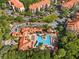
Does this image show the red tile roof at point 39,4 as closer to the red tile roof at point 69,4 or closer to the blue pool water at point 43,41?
the red tile roof at point 69,4

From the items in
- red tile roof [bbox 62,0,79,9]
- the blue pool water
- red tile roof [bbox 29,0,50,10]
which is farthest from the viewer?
red tile roof [bbox 62,0,79,9]

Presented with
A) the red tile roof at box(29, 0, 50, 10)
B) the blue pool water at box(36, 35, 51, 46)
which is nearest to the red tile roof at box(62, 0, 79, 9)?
the red tile roof at box(29, 0, 50, 10)

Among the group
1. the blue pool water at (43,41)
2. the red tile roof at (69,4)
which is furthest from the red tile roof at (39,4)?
the blue pool water at (43,41)

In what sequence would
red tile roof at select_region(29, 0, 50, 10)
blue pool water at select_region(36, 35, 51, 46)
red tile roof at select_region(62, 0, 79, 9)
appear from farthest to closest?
red tile roof at select_region(62, 0, 79, 9)
red tile roof at select_region(29, 0, 50, 10)
blue pool water at select_region(36, 35, 51, 46)

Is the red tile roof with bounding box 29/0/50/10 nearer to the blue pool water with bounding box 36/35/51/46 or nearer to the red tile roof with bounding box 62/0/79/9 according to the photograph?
the red tile roof with bounding box 62/0/79/9

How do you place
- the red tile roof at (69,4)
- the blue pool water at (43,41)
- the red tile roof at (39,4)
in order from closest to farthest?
the blue pool water at (43,41) → the red tile roof at (39,4) → the red tile roof at (69,4)

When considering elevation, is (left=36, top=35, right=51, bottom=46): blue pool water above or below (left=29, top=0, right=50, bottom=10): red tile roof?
below

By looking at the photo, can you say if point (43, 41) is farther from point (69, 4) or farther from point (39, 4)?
point (69, 4)

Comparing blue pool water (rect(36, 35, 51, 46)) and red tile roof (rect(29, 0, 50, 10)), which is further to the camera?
red tile roof (rect(29, 0, 50, 10))

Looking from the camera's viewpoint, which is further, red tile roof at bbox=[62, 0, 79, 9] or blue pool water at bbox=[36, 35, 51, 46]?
red tile roof at bbox=[62, 0, 79, 9]

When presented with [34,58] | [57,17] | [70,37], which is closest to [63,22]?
[57,17]

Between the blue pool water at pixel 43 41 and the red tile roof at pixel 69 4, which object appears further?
the red tile roof at pixel 69 4

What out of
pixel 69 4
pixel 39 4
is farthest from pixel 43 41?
pixel 69 4
